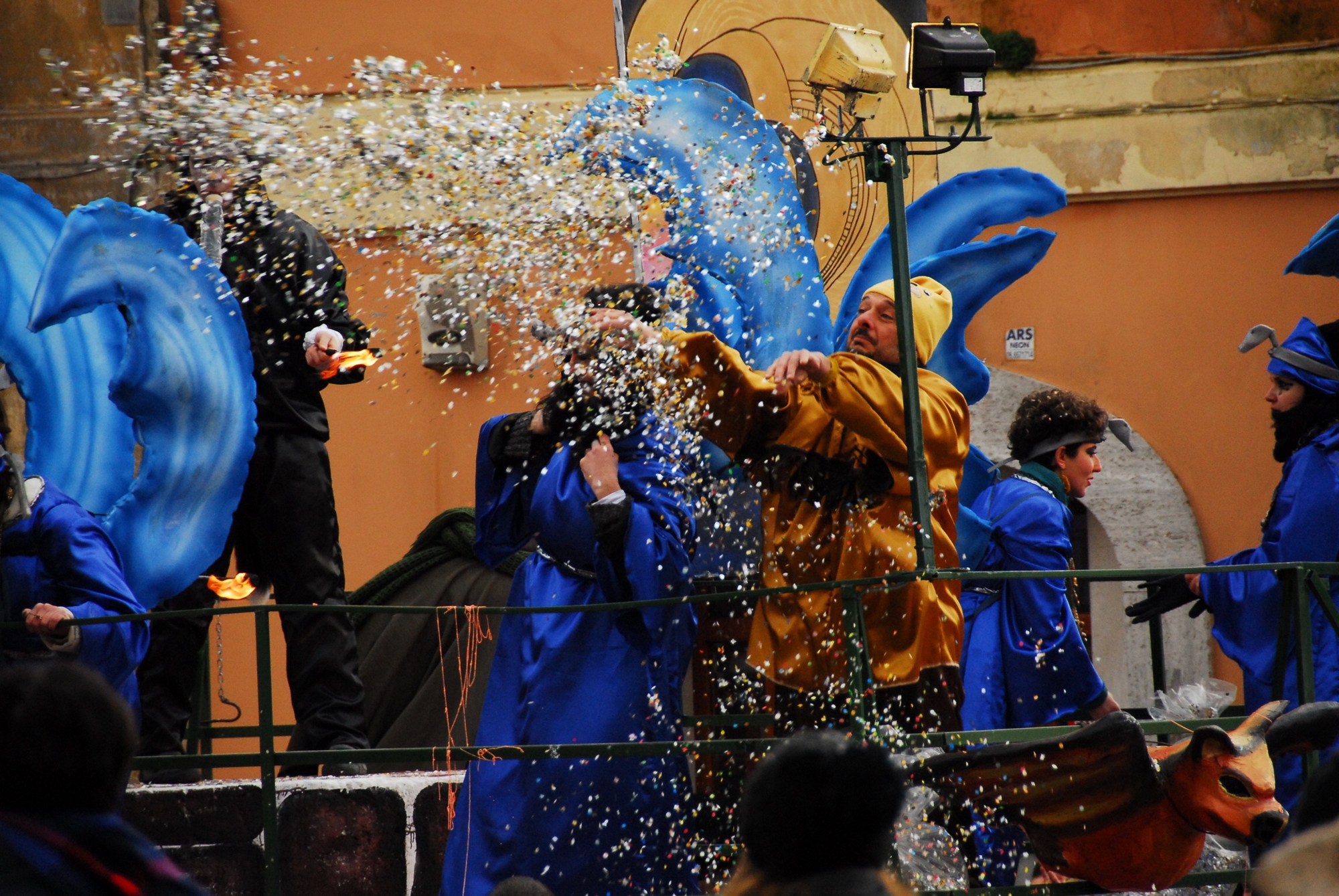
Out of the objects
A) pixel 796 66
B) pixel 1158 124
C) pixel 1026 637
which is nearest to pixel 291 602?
pixel 1026 637

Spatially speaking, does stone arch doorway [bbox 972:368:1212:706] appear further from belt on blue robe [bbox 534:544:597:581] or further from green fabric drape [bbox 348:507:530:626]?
belt on blue robe [bbox 534:544:597:581]

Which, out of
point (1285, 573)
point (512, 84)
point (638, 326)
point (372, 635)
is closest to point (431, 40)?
point (512, 84)

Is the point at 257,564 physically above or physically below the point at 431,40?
below

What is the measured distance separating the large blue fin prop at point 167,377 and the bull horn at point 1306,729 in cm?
309

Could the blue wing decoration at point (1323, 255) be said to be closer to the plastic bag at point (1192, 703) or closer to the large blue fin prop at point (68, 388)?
the plastic bag at point (1192, 703)

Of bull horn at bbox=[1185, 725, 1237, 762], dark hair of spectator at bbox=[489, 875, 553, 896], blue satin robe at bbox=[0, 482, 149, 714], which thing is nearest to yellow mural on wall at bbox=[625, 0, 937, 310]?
blue satin robe at bbox=[0, 482, 149, 714]

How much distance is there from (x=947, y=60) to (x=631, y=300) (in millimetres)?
1123

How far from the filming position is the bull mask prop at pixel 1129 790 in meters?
3.91

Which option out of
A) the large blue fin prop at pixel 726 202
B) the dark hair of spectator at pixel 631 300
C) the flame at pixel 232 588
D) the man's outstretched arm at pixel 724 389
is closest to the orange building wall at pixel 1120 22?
Result: the large blue fin prop at pixel 726 202

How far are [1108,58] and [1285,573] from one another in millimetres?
4612

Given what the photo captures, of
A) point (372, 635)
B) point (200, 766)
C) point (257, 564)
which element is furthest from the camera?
point (372, 635)

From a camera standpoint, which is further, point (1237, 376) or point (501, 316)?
point (1237, 376)

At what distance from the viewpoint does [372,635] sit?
23.0 feet

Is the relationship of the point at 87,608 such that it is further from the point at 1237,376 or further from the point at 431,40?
the point at 1237,376
